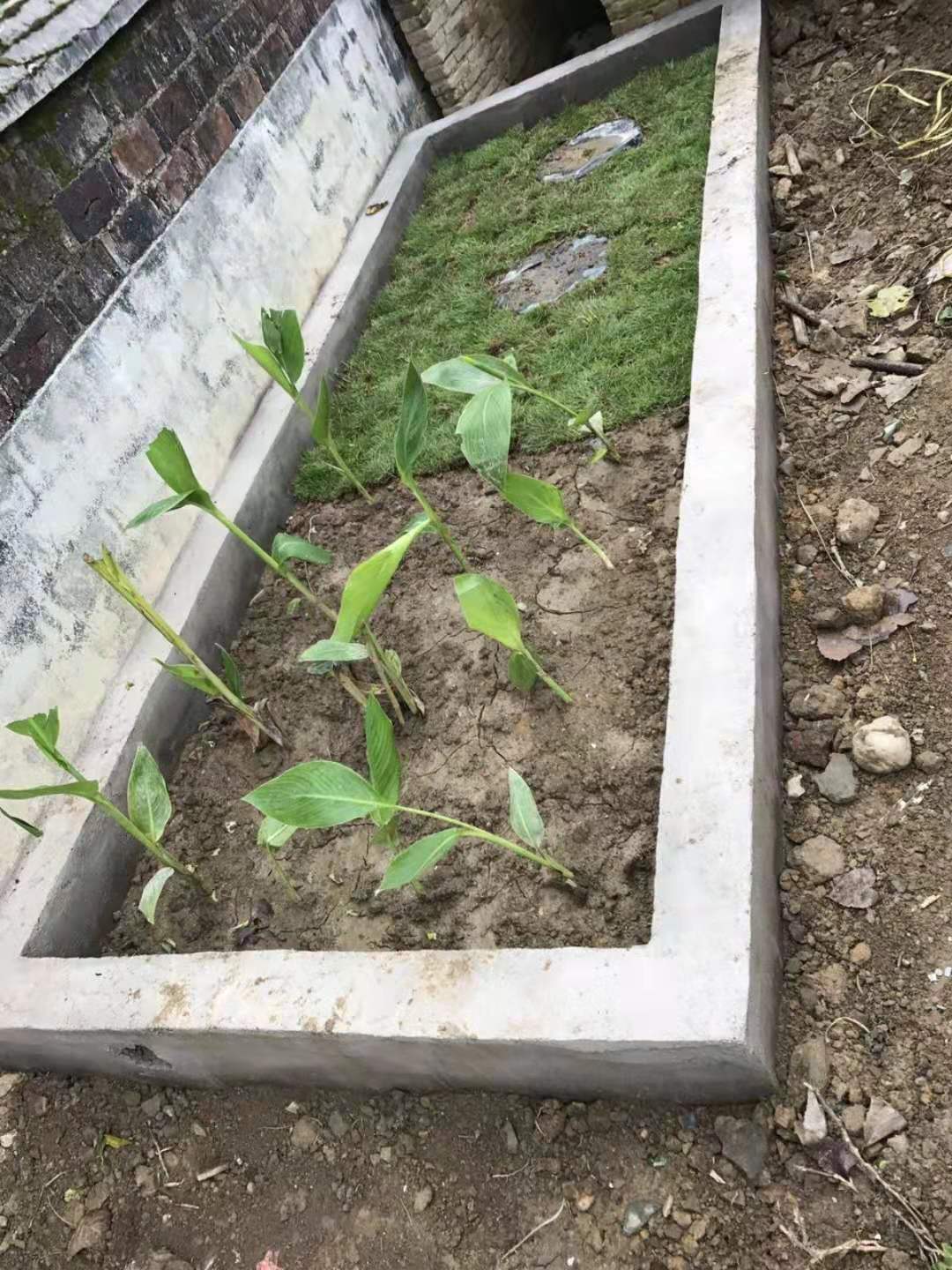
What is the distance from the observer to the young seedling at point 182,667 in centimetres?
Result: 178

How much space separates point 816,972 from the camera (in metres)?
1.43

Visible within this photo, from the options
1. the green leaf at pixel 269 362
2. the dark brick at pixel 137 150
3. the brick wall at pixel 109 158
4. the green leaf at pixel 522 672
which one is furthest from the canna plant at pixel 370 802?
the dark brick at pixel 137 150

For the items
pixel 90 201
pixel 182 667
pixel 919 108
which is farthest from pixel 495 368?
pixel 919 108

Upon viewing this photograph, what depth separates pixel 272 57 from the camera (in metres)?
3.52

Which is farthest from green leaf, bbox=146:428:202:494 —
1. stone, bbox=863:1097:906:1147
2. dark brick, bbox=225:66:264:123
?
dark brick, bbox=225:66:264:123

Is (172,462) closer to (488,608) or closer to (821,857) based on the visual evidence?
(488,608)

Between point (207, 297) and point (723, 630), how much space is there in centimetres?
228

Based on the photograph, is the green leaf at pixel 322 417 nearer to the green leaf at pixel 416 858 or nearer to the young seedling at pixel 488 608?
the young seedling at pixel 488 608

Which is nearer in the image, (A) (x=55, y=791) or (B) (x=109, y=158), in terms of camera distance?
(A) (x=55, y=791)

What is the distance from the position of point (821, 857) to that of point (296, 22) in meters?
3.91

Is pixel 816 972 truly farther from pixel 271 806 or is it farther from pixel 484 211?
pixel 484 211

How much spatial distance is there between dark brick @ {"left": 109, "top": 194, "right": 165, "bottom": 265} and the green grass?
0.77m

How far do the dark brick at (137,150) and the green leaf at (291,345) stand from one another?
1.08 metres

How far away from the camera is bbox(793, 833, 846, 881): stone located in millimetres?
1515
